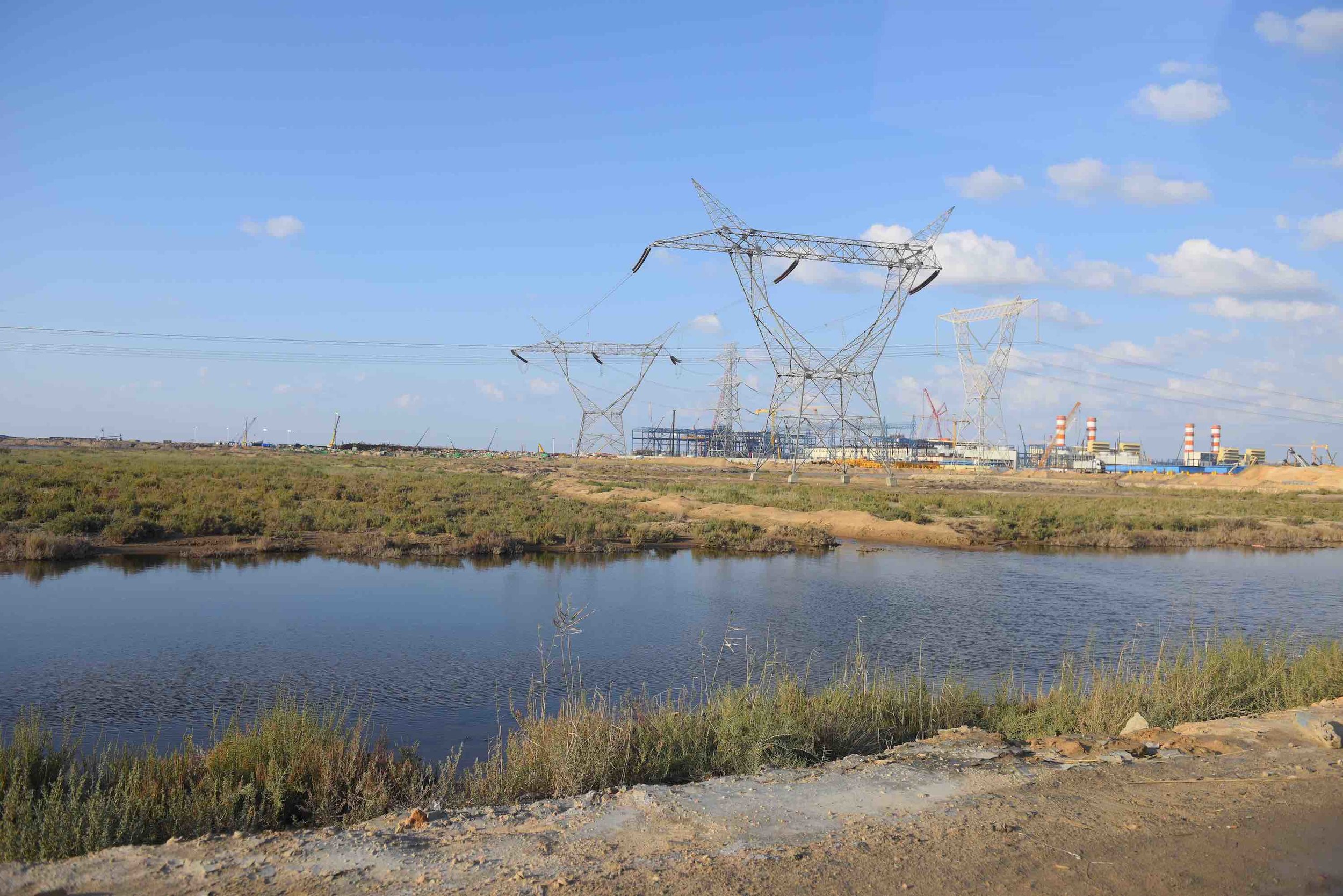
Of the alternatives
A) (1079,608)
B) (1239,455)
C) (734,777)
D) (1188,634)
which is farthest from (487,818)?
(1239,455)

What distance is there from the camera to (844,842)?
18.5 feet

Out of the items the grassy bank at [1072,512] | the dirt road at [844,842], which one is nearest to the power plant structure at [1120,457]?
the grassy bank at [1072,512]

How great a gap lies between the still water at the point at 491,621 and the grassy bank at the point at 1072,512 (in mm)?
8125

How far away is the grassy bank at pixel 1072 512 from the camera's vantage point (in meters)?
34.9

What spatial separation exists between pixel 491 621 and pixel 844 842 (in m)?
11.0

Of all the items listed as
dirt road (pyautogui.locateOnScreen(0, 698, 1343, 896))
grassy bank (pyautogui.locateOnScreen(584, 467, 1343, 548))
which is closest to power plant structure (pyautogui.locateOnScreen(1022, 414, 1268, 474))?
grassy bank (pyautogui.locateOnScreen(584, 467, 1343, 548))

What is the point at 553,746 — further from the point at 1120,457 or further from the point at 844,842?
the point at 1120,457

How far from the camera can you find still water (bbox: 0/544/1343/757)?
11016mm

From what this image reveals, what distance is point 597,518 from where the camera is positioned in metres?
32.2

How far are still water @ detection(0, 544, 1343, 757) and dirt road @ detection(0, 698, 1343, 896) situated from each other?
3.50m

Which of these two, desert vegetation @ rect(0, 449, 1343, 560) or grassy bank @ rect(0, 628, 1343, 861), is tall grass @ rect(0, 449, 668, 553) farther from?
grassy bank @ rect(0, 628, 1343, 861)

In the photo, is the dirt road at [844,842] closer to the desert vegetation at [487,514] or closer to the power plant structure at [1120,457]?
the desert vegetation at [487,514]

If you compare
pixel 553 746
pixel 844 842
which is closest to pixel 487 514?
pixel 553 746

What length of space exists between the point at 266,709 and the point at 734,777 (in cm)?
450
